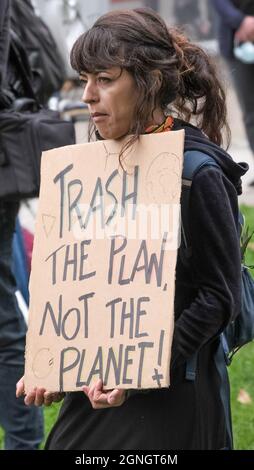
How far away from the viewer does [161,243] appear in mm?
2418

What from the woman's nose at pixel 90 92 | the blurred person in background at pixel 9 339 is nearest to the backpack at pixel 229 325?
the woman's nose at pixel 90 92

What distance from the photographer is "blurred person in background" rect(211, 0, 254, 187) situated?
243 inches

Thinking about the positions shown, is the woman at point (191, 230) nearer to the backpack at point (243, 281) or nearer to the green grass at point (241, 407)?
the backpack at point (243, 281)

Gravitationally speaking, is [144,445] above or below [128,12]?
below

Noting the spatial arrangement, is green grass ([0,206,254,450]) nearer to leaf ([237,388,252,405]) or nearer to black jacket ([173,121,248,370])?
leaf ([237,388,252,405])

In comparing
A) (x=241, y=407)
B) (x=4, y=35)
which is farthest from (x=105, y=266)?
(x=241, y=407)

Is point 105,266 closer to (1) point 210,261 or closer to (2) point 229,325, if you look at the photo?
(1) point 210,261

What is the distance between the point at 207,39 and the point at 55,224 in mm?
10718

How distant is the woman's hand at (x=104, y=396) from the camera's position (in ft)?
7.91

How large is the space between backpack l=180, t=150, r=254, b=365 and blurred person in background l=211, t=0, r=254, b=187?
3511 millimetres

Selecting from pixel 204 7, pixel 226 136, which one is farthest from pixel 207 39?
pixel 226 136

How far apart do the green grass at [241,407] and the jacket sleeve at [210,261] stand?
1618mm

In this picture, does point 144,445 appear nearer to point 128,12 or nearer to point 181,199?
point 181,199

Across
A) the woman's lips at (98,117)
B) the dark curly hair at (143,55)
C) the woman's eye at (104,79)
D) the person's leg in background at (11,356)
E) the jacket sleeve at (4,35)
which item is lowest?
the person's leg in background at (11,356)
